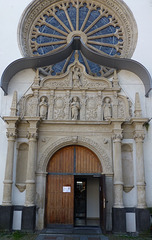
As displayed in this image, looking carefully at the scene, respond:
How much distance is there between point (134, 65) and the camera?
33.1ft

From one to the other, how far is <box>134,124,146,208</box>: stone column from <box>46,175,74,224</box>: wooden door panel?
253 centimetres

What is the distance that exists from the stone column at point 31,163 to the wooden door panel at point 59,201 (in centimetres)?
77

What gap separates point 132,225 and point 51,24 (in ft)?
32.1

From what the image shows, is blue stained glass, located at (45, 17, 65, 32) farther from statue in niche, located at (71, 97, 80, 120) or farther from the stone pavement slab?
the stone pavement slab

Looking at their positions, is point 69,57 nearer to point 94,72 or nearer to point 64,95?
point 94,72

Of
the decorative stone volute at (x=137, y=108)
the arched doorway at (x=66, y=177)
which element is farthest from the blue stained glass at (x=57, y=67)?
the decorative stone volute at (x=137, y=108)

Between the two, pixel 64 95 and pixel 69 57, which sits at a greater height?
pixel 69 57

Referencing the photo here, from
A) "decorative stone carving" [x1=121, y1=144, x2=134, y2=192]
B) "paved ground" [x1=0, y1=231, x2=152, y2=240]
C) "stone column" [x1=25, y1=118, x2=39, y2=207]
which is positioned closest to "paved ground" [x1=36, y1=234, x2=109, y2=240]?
"paved ground" [x1=0, y1=231, x2=152, y2=240]

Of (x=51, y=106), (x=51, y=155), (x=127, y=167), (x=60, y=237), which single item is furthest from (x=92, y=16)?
(x=60, y=237)

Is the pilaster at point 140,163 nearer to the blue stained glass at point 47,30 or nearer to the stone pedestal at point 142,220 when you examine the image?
the stone pedestal at point 142,220

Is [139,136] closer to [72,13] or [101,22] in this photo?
[101,22]

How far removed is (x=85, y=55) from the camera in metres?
10.9

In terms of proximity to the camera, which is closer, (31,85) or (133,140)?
(133,140)

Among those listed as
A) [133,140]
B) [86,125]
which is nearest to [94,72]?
[86,125]
